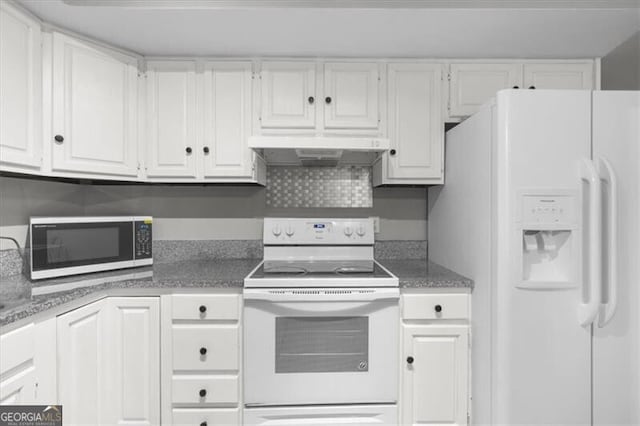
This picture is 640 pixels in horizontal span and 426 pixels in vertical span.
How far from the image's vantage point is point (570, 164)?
4.39 feet

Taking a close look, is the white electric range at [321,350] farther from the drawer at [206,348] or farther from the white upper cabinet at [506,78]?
the white upper cabinet at [506,78]

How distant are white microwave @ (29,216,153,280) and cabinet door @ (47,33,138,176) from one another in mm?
277

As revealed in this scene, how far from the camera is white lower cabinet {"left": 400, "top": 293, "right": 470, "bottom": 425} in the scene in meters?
1.60

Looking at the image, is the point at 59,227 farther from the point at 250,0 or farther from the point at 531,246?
the point at 531,246

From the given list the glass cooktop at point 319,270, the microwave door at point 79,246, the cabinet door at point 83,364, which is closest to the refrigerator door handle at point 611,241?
the glass cooktop at point 319,270

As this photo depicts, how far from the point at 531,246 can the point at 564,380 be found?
57 cm

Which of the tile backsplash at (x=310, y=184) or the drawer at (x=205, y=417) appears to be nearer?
the drawer at (x=205, y=417)

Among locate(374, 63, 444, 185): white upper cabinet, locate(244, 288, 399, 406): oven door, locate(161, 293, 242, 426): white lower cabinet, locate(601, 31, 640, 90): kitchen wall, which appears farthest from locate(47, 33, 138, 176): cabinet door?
locate(601, 31, 640, 90): kitchen wall

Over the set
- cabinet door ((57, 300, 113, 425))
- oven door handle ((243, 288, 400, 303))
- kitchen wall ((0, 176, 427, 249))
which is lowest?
cabinet door ((57, 300, 113, 425))

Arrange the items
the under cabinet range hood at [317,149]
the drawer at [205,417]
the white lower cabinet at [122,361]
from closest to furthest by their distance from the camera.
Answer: the white lower cabinet at [122,361] → the drawer at [205,417] → the under cabinet range hood at [317,149]

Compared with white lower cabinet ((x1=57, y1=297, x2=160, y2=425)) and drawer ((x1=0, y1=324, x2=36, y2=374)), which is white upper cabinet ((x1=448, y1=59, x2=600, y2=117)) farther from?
drawer ((x1=0, y1=324, x2=36, y2=374))

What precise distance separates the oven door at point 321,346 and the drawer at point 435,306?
65 mm

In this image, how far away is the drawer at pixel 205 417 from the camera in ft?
5.16

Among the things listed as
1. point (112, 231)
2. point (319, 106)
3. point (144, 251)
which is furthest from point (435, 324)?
point (112, 231)
